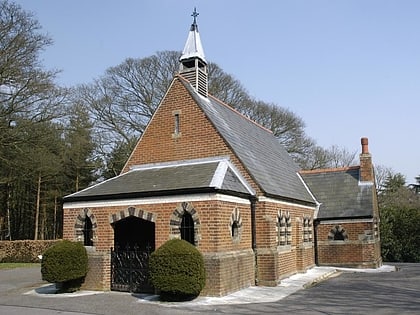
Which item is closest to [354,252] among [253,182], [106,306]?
[253,182]

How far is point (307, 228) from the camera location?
21.9 meters

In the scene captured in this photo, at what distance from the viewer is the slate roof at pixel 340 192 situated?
906 inches

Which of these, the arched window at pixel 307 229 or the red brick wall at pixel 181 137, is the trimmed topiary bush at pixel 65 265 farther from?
the arched window at pixel 307 229

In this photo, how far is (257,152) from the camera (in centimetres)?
2008

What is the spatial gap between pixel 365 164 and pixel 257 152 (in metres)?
7.64

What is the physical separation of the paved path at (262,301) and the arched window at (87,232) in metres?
1.96

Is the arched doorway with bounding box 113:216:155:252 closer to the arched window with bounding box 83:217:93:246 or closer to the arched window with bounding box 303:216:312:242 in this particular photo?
the arched window with bounding box 83:217:93:246

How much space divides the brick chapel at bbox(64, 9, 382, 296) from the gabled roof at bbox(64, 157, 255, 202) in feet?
0.14

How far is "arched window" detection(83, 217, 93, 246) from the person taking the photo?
15863 mm

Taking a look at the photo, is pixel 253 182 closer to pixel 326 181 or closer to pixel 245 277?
pixel 245 277

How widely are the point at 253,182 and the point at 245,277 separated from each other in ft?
10.7

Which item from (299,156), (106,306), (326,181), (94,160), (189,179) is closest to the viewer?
(106,306)

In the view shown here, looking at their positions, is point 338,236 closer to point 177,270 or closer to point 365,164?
point 365,164

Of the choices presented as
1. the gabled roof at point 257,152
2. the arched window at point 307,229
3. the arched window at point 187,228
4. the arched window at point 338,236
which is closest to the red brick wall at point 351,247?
the arched window at point 338,236
